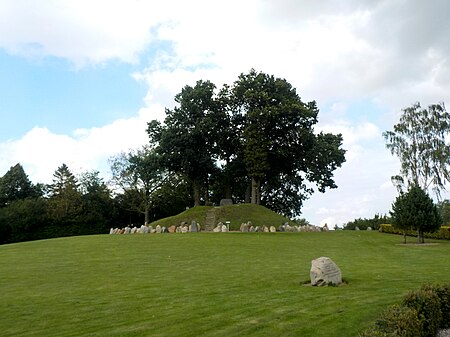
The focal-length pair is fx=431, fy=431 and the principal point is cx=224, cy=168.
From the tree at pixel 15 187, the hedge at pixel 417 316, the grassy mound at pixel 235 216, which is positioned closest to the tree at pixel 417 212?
the grassy mound at pixel 235 216

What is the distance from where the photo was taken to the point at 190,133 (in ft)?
144

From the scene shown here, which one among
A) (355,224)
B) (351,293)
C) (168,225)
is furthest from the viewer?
(355,224)

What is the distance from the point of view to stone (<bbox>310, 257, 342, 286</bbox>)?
1173 cm

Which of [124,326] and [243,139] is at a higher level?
[243,139]

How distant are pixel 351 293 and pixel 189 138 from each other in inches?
1367

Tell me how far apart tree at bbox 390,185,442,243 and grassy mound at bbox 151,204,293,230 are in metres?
12.3

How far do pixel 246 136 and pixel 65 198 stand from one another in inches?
1026

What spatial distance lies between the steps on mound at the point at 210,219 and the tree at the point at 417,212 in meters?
16.5

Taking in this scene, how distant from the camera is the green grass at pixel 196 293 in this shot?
7.84 metres

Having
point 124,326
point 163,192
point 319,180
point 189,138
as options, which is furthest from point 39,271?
point 163,192

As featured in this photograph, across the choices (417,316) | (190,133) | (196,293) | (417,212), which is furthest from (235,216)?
(417,316)

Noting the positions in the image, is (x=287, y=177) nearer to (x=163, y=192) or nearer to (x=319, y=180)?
(x=319, y=180)

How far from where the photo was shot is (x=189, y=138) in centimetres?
4397

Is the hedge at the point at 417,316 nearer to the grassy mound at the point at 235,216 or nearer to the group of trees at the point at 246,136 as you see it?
the grassy mound at the point at 235,216
